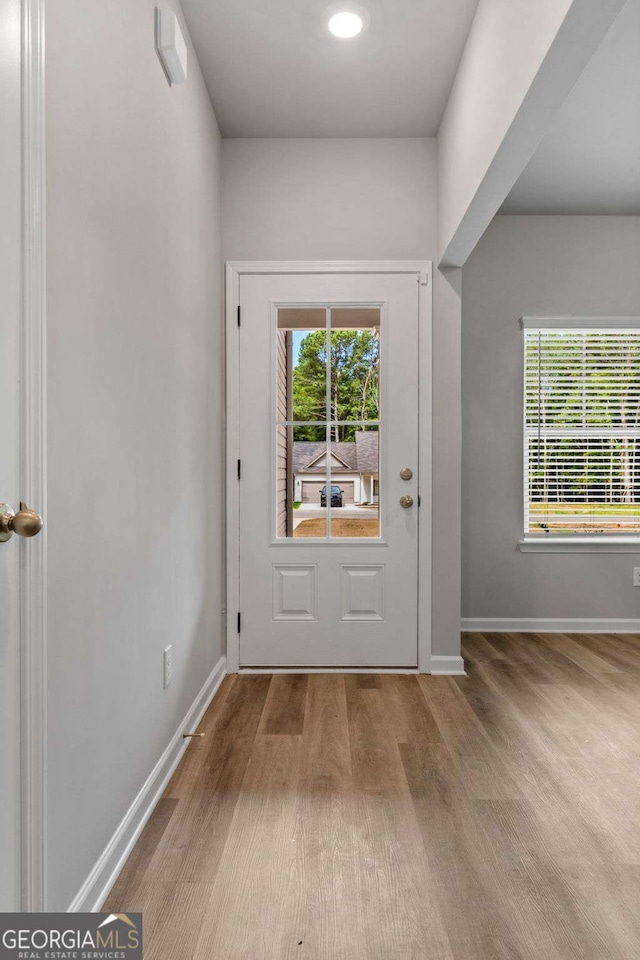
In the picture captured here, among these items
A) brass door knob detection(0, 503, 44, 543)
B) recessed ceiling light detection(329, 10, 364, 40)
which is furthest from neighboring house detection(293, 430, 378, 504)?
brass door knob detection(0, 503, 44, 543)

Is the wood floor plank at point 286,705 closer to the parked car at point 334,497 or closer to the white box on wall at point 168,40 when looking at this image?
the parked car at point 334,497

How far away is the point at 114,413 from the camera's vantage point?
5.20 feet

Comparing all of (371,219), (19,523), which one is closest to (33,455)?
(19,523)

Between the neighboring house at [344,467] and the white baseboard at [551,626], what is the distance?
1395mm

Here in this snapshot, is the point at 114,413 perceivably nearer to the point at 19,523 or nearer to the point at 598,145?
the point at 19,523

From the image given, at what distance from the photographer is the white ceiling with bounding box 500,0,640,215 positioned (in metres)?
2.52

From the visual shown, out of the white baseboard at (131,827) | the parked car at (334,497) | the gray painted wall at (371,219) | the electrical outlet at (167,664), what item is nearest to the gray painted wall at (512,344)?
the gray painted wall at (371,219)

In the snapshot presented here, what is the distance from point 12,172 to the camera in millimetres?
1081

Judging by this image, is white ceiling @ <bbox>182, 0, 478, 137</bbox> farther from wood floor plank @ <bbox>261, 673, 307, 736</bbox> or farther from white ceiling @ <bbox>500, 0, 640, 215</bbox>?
wood floor plank @ <bbox>261, 673, 307, 736</bbox>

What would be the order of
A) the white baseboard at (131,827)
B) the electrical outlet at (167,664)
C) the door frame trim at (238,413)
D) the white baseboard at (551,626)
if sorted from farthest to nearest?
1. the white baseboard at (551,626)
2. the door frame trim at (238,413)
3. the electrical outlet at (167,664)
4. the white baseboard at (131,827)

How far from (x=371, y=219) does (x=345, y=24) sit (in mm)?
930

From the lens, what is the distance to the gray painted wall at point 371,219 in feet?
10.4

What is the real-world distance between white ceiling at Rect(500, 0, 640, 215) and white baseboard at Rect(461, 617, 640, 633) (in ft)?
8.50

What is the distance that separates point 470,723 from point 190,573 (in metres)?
1.27
